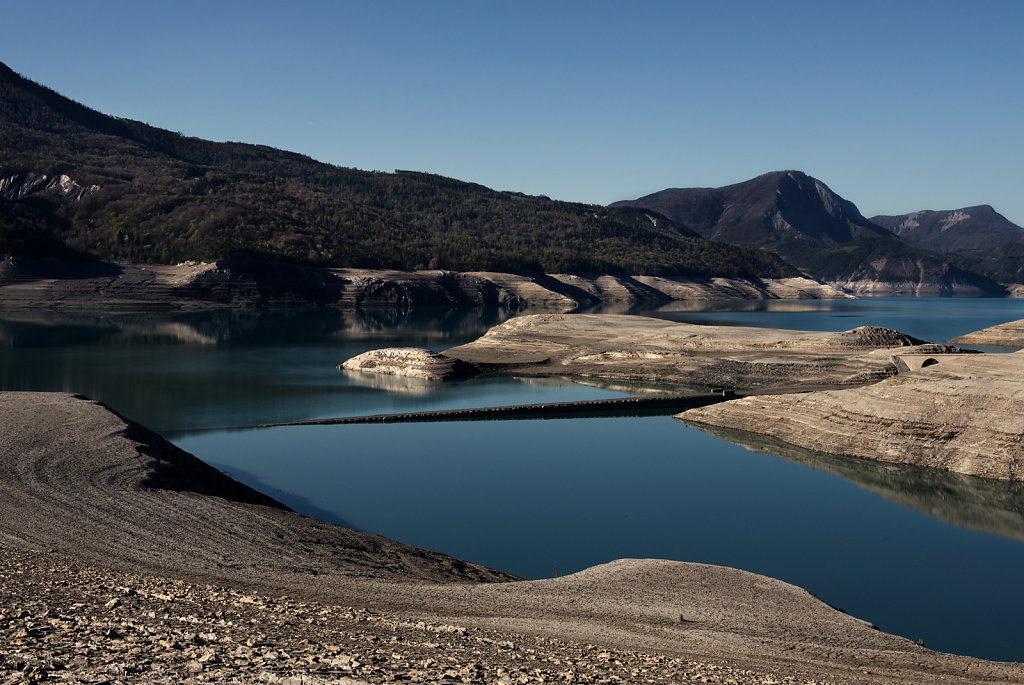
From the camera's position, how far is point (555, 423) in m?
47.2

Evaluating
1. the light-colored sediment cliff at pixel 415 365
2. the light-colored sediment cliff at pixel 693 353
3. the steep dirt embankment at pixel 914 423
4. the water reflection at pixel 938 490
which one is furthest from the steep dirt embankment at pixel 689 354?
the water reflection at pixel 938 490

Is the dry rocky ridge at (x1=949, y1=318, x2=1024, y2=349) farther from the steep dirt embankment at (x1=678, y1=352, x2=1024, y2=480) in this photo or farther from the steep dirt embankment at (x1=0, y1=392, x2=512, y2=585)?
the steep dirt embankment at (x1=0, y1=392, x2=512, y2=585)

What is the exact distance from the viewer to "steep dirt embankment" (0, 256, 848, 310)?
133m

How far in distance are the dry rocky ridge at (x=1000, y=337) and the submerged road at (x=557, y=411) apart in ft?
190

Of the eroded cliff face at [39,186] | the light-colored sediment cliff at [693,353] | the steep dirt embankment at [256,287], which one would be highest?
the eroded cliff face at [39,186]

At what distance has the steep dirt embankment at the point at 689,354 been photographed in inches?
2317

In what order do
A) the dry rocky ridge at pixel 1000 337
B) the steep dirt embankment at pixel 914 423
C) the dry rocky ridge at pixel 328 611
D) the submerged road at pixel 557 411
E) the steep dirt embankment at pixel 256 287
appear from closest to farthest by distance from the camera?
the dry rocky ridge at pixel 328 611, the steep dirt embankment at pixel 914 423, the submerged road at pixel 557 411, the dry rocky ridge at pixel 1000 337, the steep dirt embankment at pixel 256 287

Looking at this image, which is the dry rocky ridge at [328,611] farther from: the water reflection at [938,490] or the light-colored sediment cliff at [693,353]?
the light-colored sediment cliff at [693,353]

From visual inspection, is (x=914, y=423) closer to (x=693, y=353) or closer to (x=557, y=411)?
(x=557, y=411)

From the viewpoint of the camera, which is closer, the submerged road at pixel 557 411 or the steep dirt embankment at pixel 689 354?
the submerged road at pixel 557 411

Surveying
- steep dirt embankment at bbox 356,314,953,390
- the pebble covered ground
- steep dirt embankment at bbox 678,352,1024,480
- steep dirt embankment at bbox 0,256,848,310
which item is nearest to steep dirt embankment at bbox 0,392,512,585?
the pebble covered ground

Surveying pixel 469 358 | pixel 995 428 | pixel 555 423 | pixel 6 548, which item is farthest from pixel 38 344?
pixel 995 428

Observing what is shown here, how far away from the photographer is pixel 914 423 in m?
37.2

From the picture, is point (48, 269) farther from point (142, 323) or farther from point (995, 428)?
point (995, 428)
